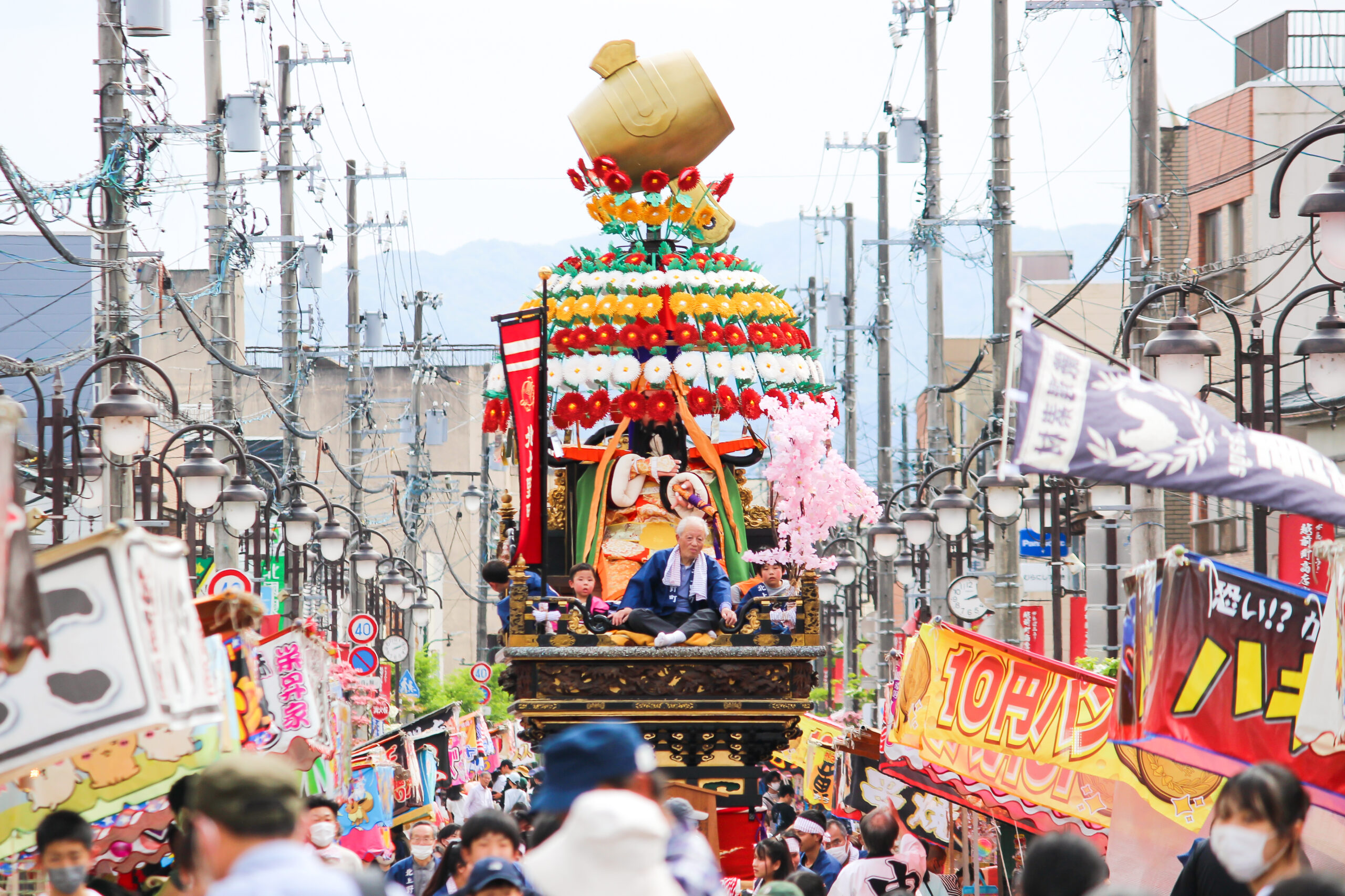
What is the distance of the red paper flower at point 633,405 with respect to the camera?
1683 cm

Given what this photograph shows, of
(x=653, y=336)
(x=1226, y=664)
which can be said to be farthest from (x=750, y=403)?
(x=1226, y=664)

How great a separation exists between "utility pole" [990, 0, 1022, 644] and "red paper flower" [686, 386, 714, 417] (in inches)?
238

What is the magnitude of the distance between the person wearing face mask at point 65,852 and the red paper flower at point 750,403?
9993mm

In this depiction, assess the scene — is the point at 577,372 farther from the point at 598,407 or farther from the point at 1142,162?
the point at 1142,162

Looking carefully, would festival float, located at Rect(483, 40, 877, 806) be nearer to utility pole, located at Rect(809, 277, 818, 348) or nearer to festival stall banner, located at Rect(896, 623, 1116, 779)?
festival stall banner, located at Rect(896, 623, 1116, 779)

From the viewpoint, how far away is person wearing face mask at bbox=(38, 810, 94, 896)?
7227mm

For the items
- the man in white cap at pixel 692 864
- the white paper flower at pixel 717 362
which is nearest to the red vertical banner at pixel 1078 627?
the white paper flower at pixel 717 362

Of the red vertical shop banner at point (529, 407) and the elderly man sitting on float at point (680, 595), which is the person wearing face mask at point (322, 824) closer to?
the elderly man sitting on float at point (680, 595)

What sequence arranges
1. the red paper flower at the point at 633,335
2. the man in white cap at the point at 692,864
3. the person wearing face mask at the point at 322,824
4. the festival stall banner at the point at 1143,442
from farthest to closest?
the red paper flower at the point at 633,335
the person wearing face mask at the point at 322,824
the festival stall banner at the point at 1143,442
the man in white cap at the point at 692,864

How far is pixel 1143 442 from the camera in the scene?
7.71m

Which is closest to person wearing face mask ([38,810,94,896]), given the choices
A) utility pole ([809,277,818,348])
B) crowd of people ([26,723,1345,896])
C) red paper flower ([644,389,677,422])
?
crowd of people ([26,723,1345,896])

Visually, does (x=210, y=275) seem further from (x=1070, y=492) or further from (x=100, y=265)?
A: (x=1070, y=492)

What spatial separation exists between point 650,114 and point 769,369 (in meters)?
3.14


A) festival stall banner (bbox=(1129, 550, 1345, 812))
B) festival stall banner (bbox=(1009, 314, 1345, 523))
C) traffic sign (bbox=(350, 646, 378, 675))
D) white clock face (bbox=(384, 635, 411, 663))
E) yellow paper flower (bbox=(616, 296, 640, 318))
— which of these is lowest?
white clock face (bbox=(384, 635, 411, 663))
